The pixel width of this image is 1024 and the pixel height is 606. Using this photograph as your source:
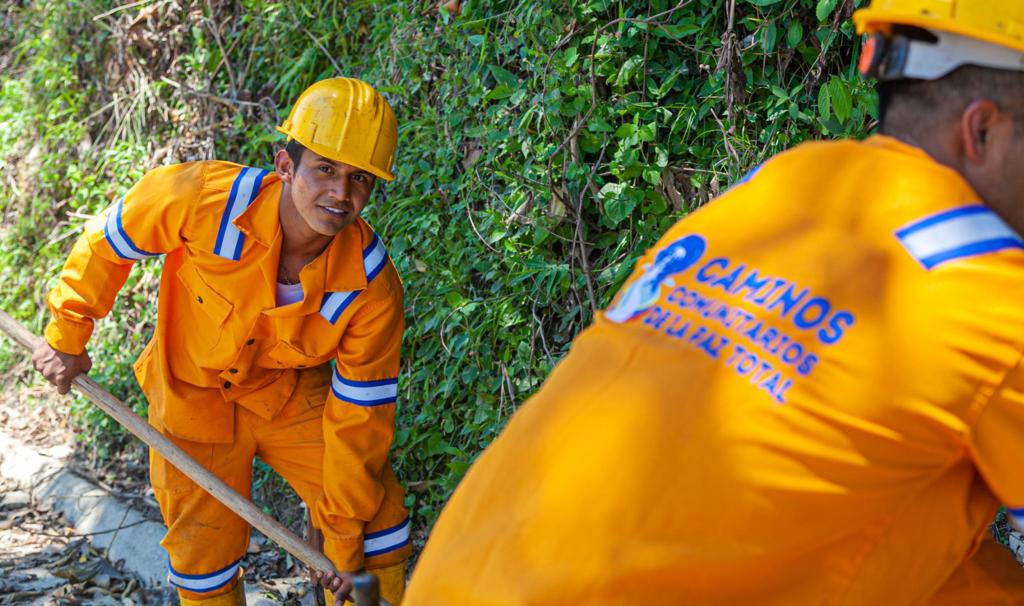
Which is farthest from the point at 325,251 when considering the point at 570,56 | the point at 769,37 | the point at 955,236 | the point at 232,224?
the point at 955,236

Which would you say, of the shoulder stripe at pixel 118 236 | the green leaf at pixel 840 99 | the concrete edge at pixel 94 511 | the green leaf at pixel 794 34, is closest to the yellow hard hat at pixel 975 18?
the green leaf at pixel 840 99

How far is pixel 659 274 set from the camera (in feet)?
4.99

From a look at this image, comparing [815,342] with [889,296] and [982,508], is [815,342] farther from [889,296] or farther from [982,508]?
[982,508]

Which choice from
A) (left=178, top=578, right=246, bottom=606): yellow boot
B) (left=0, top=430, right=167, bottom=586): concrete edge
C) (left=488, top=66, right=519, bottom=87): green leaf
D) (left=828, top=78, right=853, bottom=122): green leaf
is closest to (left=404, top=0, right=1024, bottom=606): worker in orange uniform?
(left=828, top=78, right=853, bottom=122): green leaf

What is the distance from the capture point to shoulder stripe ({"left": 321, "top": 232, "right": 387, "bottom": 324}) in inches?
140

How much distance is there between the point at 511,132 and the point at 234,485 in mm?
1678

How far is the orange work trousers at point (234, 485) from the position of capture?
12.3 feet

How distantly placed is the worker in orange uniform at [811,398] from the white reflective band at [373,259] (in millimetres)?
2132

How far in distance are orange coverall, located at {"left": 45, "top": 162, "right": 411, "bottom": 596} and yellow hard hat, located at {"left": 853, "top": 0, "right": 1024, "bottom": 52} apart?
238cm

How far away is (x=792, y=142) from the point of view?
11.6ft

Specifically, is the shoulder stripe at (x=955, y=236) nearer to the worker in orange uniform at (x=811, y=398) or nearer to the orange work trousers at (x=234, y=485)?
the worker in orange uniform at (x=811, y=398)

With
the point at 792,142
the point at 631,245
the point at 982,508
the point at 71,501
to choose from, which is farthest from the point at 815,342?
the point at 71,501

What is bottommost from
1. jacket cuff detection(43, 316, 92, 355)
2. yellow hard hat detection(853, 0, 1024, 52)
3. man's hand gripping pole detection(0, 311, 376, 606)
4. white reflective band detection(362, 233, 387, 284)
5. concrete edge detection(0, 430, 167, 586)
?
concrete edge detection(0, 430, 167, 586)

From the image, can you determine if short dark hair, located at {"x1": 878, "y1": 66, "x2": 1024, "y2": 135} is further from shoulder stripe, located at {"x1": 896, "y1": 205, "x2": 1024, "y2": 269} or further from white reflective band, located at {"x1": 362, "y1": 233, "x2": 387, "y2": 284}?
white reflective band, located at {"x1": 362, "y1": 233, "x2": 387, "y2": 284}
